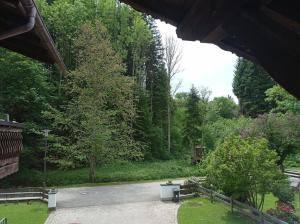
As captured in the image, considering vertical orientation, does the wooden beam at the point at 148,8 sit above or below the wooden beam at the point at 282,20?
above

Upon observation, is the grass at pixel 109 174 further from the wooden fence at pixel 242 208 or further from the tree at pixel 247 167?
the tree at pixel 247 167

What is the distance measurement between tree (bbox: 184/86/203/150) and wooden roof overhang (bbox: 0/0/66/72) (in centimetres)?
3225

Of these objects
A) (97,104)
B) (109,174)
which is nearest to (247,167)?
(97,104)

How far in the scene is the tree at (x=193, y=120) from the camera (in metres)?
37.0

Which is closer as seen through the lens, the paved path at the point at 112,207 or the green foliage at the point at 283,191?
the green foliage at the point at 283,191

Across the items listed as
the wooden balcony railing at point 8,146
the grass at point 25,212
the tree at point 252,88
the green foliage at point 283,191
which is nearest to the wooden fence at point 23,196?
the grass at point 25,212

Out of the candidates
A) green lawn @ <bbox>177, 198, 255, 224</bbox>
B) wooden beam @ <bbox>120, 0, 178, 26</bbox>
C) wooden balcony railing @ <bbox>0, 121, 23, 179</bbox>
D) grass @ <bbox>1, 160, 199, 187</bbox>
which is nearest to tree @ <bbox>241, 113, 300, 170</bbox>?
green lawn @ <bbox>177, 198, 255, 224</bbox>

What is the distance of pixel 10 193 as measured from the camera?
728 inches

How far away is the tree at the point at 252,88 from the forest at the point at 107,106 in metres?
7.58

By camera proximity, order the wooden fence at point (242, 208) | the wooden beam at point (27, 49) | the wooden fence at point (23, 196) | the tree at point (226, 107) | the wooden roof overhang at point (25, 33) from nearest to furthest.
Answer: the wooden roof overhang at point (25, 33), the wooden beam at point (27, 49), the wooden fence at point (242, 208), the wooden fence at point (23, 196), the tree at point (226, 107)

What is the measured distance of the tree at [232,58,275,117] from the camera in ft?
145

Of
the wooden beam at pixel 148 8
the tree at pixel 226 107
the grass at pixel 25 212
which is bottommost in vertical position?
the grass at pixel 25 212

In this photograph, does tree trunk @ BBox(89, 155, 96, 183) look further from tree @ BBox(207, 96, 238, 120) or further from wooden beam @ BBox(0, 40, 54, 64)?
tree @ BBox(207, 96, 238, 120)

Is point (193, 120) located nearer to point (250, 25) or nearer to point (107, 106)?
point (107, 106)
